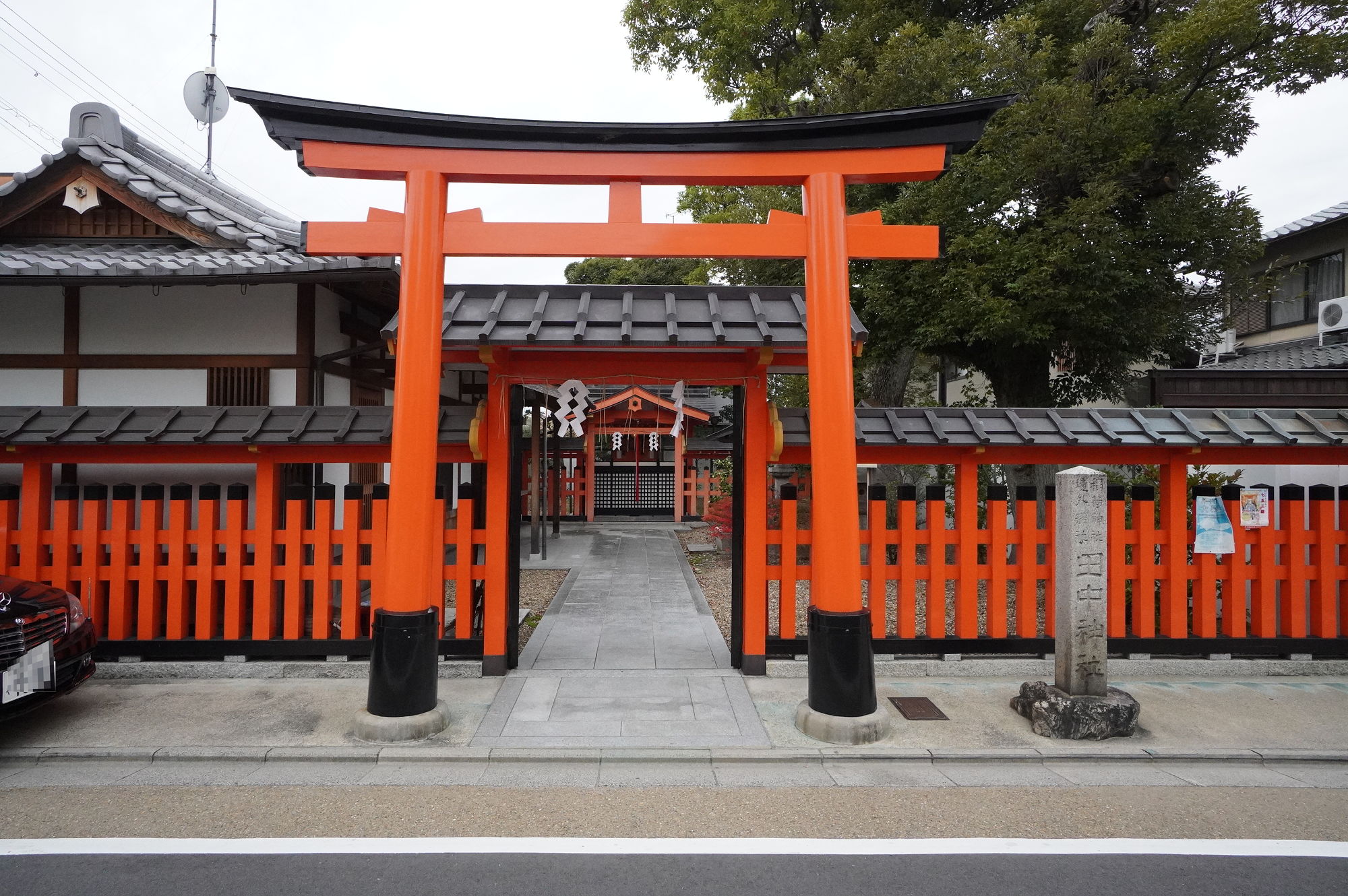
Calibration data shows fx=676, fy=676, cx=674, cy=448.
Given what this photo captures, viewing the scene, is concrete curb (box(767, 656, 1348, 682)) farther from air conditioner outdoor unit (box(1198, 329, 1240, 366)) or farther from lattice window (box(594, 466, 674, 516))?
lattice window (box(594, 466, 674, 516))

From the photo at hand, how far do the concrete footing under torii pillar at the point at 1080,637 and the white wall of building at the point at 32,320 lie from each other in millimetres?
10845

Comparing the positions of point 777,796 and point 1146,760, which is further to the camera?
point 1146,760

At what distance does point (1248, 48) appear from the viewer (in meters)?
9.25

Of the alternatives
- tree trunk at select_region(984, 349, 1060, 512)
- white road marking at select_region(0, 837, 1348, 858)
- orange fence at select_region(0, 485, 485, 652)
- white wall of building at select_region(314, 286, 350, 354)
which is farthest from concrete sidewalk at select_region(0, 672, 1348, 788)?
tree trunk at select_region(984, 349, 1060, 512)

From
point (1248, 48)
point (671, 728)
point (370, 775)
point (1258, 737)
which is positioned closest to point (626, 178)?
point (671, 728)

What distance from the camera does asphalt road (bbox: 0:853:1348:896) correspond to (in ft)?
11.5

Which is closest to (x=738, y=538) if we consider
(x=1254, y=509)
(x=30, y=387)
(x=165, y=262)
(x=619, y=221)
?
(x=619, y=221)

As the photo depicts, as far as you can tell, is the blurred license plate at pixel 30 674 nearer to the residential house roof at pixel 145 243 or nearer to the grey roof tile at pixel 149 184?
the residential house roof at pixel 145 243

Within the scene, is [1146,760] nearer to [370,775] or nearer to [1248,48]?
[370,775]

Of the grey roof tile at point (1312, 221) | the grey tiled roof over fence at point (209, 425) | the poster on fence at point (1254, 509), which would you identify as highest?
the grey roof tile at point (1312, 221)

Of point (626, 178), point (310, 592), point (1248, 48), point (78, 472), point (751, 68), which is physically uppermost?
point (751, 68)

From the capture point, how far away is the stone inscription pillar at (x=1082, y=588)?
5.59 metres

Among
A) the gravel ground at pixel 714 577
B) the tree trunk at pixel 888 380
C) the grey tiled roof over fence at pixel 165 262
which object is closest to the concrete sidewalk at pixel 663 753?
the gravel ground at pixel 714 577

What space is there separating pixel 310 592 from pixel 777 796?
249 inches
